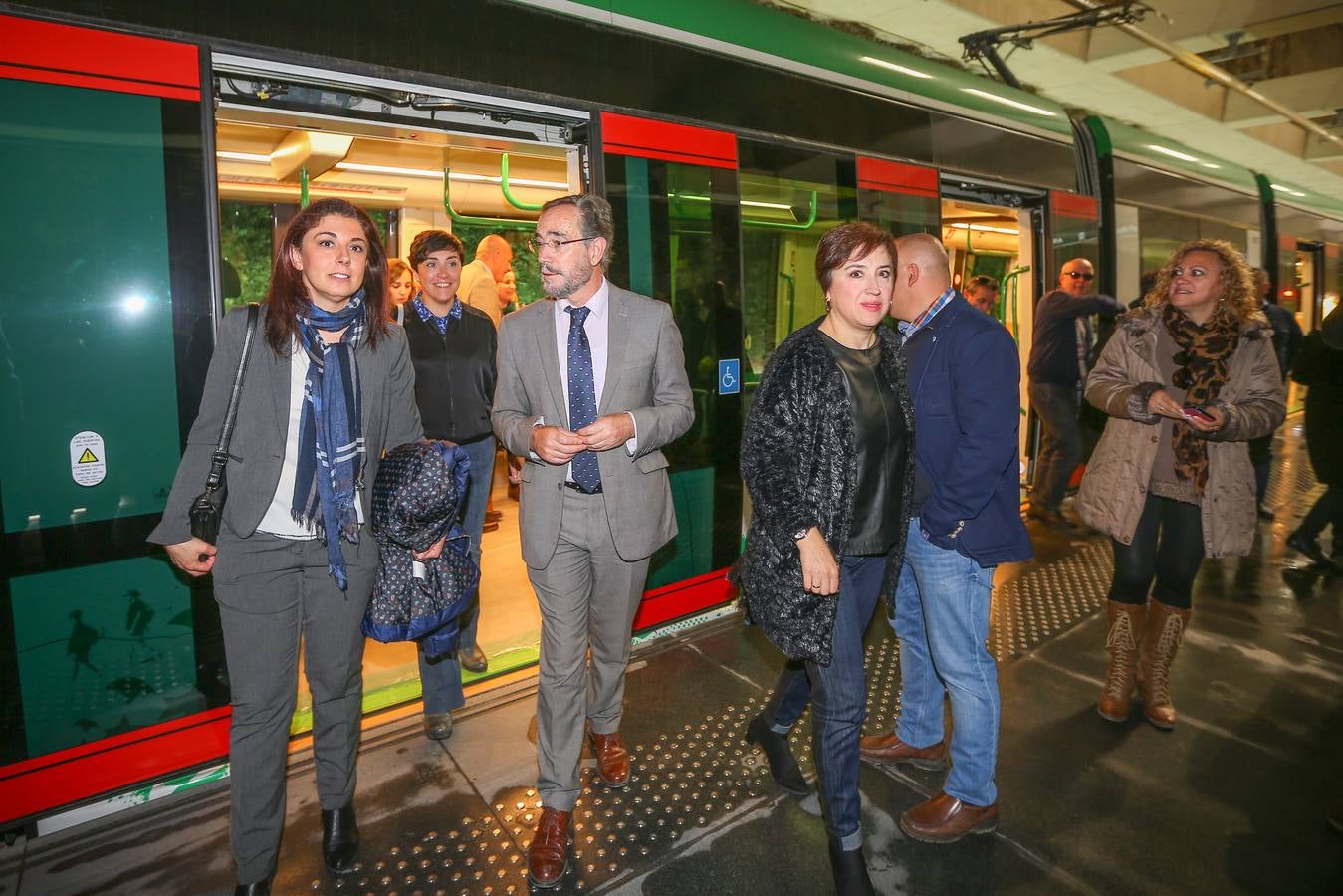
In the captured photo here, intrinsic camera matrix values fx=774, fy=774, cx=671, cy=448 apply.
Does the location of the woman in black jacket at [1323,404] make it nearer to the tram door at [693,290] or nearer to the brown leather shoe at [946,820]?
the tram door at [693,290]

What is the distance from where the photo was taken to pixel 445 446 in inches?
87.2

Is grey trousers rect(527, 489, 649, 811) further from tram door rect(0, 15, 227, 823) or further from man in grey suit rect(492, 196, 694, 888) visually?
tram door rect(0, 15, 227, 823)

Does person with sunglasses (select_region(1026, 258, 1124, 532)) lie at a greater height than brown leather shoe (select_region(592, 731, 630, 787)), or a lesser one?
greater

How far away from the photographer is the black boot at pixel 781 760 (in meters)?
2.66

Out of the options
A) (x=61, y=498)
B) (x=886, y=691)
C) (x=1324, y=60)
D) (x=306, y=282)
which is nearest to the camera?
(x=306, y=282)

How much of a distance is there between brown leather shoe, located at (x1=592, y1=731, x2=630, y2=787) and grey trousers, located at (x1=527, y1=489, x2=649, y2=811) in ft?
1.32

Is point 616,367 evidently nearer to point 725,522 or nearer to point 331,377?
point 331,377

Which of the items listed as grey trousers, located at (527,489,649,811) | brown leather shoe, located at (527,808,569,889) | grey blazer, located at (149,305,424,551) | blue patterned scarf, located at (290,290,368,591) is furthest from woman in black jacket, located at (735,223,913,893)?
grey blazer, located at (149,305,424,551)

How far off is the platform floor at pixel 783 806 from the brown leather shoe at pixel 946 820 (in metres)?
0.04

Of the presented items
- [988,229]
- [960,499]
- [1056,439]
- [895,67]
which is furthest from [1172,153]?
[960,499]

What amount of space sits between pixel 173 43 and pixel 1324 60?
1078cm

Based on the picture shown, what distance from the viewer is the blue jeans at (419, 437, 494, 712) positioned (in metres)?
3.04

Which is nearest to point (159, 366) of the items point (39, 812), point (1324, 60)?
point (39, 812)

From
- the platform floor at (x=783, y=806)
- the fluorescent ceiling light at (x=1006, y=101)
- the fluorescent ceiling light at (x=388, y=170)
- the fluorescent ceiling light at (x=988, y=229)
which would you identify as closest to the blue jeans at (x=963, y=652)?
the platform floor at (x=783, y=806)
